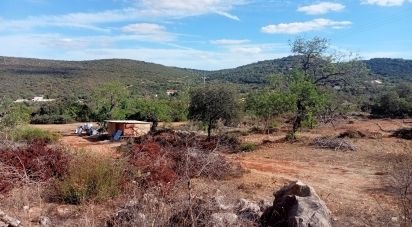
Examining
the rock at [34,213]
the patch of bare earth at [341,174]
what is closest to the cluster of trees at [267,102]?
the patch of bare earth at [341,174]

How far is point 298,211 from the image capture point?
612cm

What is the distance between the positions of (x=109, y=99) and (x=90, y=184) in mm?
22766

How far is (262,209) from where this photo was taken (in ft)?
23.6

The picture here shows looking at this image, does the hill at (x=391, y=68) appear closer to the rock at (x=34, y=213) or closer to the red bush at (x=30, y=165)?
the red bush at (x=30, y=165)

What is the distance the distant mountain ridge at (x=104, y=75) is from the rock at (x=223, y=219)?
47.5 m

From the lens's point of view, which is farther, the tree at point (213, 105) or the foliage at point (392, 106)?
the foliage at point (392, 106)

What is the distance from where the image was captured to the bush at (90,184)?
8172 millimetres

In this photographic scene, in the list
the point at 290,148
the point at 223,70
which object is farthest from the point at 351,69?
the point at 223,70

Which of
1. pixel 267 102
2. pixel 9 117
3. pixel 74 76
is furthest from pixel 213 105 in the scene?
pixel 74 76

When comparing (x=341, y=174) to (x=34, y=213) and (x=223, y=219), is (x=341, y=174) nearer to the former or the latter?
(x=223, y=219)

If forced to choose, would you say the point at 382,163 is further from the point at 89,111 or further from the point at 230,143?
the point at 89,111

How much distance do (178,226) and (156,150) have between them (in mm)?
6429

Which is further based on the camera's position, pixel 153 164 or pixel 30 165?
A: pixel 153 164

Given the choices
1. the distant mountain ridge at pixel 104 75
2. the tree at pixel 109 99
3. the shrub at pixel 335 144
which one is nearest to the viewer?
the shrub at pixel 335 144
